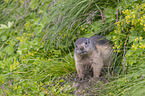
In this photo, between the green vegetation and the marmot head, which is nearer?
the green vegetation

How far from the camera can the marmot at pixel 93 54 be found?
3.84 m

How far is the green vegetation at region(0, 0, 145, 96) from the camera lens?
3412 mm

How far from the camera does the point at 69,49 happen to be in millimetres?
5051

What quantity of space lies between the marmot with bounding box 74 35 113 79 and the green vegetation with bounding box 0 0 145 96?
21 cm

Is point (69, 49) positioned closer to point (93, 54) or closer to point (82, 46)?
point (93, 54)

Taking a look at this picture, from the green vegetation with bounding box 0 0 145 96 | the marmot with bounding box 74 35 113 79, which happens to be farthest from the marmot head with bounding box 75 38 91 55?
the green vegetation with bounding box 0 0 145 96

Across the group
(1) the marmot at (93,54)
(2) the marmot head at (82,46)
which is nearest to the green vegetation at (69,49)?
(1) the marmot at (93,54)

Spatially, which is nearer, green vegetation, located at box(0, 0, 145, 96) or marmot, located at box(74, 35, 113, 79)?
green vegetation, located at box(0, 0, 145, 96)

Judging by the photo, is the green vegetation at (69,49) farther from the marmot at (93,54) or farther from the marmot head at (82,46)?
the marmot head at (82,46)

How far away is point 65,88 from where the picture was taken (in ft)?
13.2

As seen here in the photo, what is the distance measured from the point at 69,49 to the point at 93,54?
3.74 feet

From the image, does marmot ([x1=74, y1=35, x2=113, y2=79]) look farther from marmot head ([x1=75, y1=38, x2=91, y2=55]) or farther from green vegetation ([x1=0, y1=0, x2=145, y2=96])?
green vegetation ([x1=0, y1=0, x2=145, y2=96])

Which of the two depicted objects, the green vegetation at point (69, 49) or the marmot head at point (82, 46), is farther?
the marmot head at point (82, 46)

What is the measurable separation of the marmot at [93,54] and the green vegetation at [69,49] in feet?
0.70
